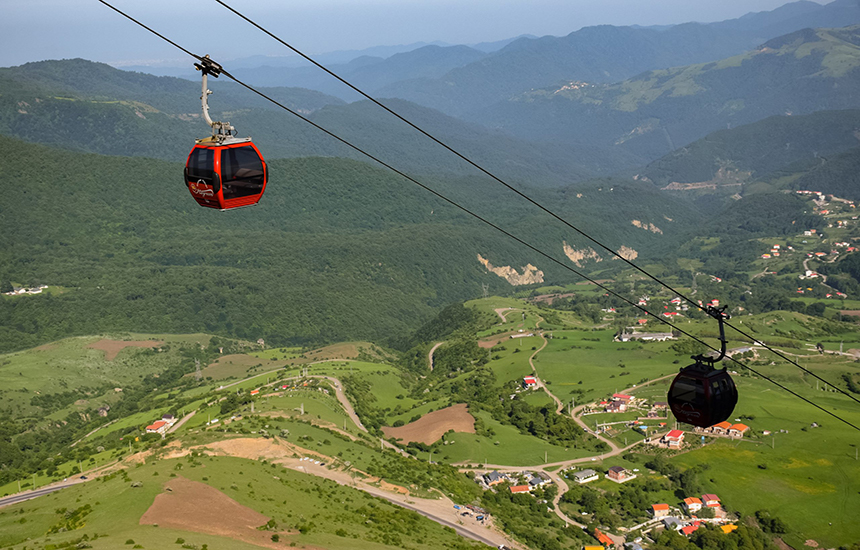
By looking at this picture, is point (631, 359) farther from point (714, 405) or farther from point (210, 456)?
point (714, 405)

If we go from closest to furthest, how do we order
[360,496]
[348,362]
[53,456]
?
[360,496]
[53,456]
[348,362]

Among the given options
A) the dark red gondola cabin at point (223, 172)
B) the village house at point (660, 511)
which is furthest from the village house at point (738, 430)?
the dark red gondola cabin at point (223, 172)

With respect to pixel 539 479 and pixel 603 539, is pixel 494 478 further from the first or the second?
pixel 603 539

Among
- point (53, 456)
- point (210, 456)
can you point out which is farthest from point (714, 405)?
point (53, 456)

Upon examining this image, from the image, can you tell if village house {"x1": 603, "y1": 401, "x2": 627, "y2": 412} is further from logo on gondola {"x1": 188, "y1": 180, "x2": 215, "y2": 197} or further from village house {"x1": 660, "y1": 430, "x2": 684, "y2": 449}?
logo on gondola {"x1": 188, "y1": 180, "x2": 215, "y2": 197}

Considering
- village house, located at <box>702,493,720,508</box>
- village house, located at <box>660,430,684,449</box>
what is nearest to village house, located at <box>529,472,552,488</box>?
village house, located at <box>702,493,720,508</box>

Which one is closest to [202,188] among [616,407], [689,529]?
[689,529]

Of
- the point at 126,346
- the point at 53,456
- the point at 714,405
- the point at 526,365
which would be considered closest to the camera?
the point at 714,405
